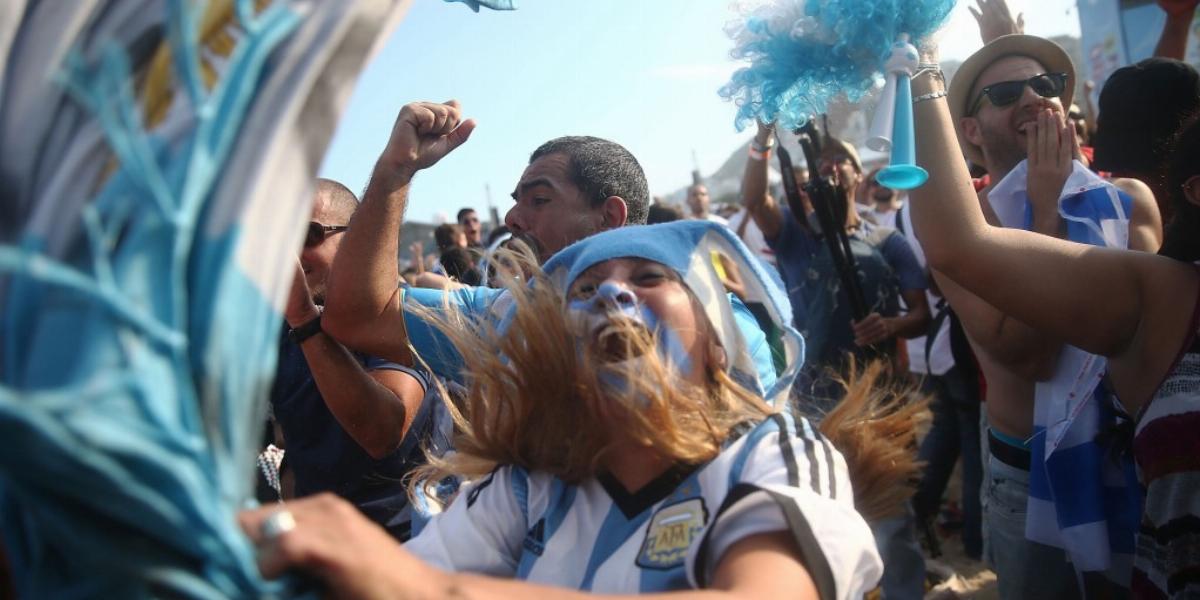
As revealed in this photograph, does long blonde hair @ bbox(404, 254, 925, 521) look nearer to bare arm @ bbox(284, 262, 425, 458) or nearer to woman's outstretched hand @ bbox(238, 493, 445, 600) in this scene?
bare arm @ bbox(284, 262, 425, 458)

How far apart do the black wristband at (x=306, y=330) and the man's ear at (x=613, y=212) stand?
2.77 feet

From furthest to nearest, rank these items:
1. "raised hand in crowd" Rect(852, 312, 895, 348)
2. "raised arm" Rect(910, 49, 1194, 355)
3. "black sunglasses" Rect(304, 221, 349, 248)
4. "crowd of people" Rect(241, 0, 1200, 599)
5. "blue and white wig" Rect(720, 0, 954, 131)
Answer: "raised hand in crowd" Rect(852, 312, 895, 348), "black sunglasses" Rect(304, 221, 349, 248), "raised arm" Rect(910, 49, 1194, 355), "blue and white wig" Rect(720, 0, 954, 131), "crowd of people" Rect(241, 0, 1200, 599)

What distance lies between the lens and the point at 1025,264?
1.87 meters

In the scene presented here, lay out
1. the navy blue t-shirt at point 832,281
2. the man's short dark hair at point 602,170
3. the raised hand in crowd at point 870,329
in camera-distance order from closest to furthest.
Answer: the man's short dark hair at point 602,170
the raised hand in crowd at point 870,329
the navy blue t-shirt at point 832,281

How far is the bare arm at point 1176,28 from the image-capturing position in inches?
160

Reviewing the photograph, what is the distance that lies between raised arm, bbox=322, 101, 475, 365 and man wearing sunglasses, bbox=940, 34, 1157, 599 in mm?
1496

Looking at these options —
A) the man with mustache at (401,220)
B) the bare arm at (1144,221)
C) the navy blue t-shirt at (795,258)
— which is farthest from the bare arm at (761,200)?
the bare arm at (1144,221)

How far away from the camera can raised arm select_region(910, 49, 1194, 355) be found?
185 cm

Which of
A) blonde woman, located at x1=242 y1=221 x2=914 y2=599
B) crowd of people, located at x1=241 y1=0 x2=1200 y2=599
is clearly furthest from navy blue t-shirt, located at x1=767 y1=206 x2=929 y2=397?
blonde woman, located at x1=242 y1=221 x2=914 y2=599

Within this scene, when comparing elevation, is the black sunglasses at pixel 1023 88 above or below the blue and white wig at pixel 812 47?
below

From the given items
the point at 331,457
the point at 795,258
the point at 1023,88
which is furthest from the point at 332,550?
the point at 795,258

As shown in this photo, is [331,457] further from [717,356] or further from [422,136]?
[717,356]

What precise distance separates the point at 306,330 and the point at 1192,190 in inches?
81.4

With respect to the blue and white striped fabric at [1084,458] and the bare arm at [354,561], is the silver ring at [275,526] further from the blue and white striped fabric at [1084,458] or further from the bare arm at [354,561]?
the blue and white striped fabric at [1084,458]
